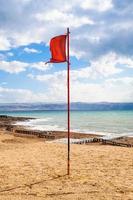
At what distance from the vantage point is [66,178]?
14.3 metres

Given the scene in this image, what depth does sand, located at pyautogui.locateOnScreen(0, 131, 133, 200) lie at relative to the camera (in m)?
12.0

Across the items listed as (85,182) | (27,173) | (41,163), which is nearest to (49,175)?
(27,173)

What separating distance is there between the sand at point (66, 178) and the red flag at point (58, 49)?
4.41 m

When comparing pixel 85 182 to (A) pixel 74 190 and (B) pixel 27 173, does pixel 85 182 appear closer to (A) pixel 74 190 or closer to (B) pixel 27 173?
(A) pixel 74 190

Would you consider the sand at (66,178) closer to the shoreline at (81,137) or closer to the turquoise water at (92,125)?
the shoreline at (81,137)

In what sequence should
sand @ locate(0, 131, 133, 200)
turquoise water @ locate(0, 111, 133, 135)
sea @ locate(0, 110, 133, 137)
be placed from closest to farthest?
sand @ locate(0, 131, 133, 200), sea @ locate(0, 110, 133, 137), turquoise water @ locate(0, 111, 133, 135)

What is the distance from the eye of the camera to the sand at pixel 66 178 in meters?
12.0

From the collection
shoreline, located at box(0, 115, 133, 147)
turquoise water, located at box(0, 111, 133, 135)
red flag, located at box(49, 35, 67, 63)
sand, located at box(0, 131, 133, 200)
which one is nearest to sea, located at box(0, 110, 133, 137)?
turquoise water, located at box(0, 111, 133, 135)

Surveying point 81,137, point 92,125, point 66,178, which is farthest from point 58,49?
point 92,125

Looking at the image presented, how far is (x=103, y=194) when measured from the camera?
39.0ft

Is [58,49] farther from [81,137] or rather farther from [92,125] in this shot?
[92,125]

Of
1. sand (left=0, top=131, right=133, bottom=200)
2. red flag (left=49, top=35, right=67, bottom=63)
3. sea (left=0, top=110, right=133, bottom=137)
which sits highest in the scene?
red flag (left=49, top=35, right=67, bottom=63)

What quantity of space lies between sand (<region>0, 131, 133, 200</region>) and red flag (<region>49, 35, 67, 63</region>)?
14.5ft

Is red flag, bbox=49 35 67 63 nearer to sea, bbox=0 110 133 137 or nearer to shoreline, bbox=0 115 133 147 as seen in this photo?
shoreline, bbox=0 115 133 147
